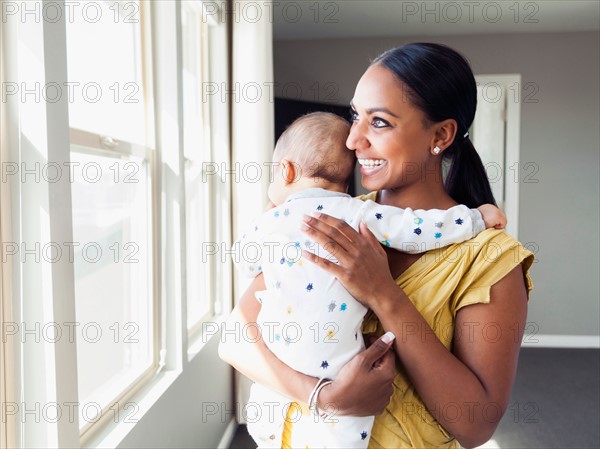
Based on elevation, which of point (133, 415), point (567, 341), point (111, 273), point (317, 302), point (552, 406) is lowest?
point (567, 341)

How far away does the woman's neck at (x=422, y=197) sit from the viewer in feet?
3.36

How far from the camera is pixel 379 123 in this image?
3.14 ft

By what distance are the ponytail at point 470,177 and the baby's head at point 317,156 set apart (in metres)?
0.21

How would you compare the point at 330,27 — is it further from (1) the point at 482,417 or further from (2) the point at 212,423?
(1) the point at 482,417

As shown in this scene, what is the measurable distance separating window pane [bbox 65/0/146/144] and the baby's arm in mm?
845

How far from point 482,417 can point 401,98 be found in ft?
1.78

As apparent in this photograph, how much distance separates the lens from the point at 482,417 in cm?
87

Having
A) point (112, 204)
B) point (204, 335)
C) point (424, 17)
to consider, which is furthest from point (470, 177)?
point (424, 17)

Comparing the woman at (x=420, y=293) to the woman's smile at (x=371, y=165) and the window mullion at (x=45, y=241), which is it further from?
the window mullion at (x=45, y=241)

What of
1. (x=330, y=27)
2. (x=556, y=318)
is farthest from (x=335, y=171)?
(x=556, y=318)

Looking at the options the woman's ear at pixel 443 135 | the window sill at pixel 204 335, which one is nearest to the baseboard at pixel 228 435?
the window sill at pixel 204 335

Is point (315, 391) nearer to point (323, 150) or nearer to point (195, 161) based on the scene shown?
point (323, 150)

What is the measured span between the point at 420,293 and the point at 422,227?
11 centimetres

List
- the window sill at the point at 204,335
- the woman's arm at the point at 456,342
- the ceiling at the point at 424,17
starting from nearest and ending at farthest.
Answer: the woman's arm at the point at 456,342 < the window sill at the point at 204,335 < the ceiling at the point at 424,17
